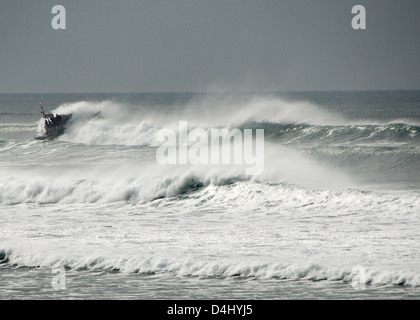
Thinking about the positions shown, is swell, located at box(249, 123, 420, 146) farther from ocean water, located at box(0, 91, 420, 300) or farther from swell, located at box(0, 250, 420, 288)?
swell, located at box(0, 250, 420, 288)

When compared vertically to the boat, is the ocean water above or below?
below

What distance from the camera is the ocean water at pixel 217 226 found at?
11.6 metres

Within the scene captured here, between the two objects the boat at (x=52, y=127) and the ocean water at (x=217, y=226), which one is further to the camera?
the boat at (x=52, y=127)

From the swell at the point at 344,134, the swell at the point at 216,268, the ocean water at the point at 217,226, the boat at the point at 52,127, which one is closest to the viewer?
the swell at the point at 216,268

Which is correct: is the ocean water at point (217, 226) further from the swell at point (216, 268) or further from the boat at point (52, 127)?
the boat at point (52, 127)

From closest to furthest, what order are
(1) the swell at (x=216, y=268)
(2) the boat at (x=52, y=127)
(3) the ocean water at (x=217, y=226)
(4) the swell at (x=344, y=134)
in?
(1) the swell at (x=216, y=268) < (3) the ocean water at (x=217, y=226) < (4) the swell at (x=344, y=134) < (2) the boat at (x=52, y=127)

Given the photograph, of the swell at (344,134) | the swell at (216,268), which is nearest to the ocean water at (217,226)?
the swell at (216,268)

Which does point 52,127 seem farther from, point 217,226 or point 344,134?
point 217,226

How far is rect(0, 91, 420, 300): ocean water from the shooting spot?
458 inches

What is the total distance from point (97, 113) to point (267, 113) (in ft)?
38.6

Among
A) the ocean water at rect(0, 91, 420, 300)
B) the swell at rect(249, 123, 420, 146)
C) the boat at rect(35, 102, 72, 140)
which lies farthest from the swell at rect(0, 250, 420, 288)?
the boat at rect(35, 102, 72, 140)

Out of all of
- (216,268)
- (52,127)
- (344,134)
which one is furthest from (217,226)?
(52,127)

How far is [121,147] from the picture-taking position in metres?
35.0
